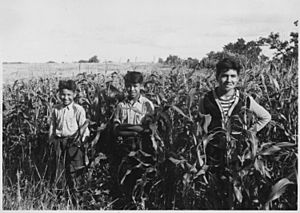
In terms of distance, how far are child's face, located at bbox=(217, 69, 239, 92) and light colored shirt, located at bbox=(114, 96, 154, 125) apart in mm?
448

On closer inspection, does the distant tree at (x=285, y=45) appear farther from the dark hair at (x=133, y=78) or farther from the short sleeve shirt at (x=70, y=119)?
the short sleeve shirt at (x=70, y=119)

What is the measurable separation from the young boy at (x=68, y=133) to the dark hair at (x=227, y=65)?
2.91 feet

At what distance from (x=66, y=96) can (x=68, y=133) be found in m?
0.23

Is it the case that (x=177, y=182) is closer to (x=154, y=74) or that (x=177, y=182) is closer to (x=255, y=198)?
(x=255, y=198)

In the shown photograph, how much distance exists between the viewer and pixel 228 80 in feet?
8.07

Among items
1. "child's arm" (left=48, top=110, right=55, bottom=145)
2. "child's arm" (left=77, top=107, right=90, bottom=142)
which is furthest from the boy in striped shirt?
"child's arm" (left=48, top=110, right=55, bottom=145)

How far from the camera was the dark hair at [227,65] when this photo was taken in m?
2.47

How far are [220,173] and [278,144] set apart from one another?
360 mm

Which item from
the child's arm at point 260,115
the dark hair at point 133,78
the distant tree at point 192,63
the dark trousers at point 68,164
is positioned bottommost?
the dark trousers at point 68,164

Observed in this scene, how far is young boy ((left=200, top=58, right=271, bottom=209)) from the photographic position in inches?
95.6

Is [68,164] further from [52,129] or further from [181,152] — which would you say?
[181,152]

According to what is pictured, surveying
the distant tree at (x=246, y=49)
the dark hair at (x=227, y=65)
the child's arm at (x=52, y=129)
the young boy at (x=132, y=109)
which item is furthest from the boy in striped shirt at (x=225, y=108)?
the child's arm at (x=52, y=129)

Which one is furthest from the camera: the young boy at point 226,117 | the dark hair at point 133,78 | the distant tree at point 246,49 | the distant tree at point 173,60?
the distant tree at point 173,60

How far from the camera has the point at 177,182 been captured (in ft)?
8.64
